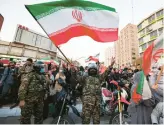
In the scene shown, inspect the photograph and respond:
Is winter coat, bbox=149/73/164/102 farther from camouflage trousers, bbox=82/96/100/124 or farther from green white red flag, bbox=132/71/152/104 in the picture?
camouflage trousers, bbox=82/96/100/124

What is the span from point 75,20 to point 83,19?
216 mm

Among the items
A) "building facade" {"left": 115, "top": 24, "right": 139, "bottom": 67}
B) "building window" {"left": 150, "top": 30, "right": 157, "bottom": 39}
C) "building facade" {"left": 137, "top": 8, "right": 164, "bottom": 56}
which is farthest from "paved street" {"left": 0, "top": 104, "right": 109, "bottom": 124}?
"building facade" {"left": 115, "top": 24, "right": 139, "bottom": 67}

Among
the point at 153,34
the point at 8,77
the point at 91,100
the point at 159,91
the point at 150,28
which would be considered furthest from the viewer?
the point at 150,28

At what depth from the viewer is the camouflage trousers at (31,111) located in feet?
10.8

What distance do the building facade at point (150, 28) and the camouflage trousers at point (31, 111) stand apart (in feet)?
146

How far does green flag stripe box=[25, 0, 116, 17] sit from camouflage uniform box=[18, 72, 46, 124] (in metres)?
1.46

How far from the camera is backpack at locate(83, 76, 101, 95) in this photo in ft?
11.0

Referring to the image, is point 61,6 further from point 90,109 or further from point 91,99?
point 90,109

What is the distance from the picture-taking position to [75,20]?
12.8 ft

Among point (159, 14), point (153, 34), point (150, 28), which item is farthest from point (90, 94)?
point (150, 28)

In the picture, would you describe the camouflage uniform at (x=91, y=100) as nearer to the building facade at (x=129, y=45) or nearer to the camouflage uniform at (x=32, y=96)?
the camouflage uniform at (x=32, y=96)

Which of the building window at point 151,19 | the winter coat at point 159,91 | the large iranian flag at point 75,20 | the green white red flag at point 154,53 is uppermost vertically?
the building window at point 151,19

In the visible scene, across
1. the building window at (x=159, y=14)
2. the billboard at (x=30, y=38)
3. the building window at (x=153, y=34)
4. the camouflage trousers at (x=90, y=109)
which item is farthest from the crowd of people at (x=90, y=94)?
the building window at (x=159, y=14)

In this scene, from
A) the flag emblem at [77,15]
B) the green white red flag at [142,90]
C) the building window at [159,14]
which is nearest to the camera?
the green white red flag at [142,90]
